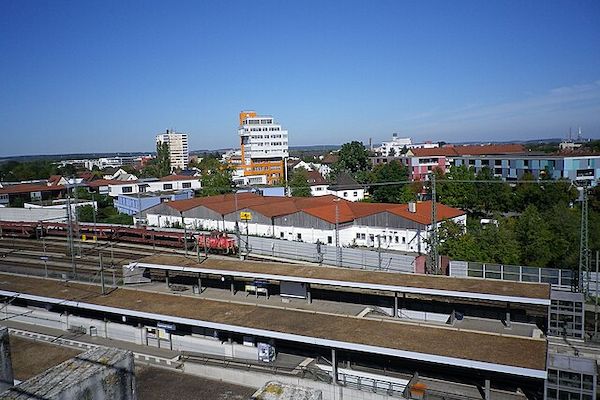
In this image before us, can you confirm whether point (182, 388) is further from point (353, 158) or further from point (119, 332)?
point (353, 158)

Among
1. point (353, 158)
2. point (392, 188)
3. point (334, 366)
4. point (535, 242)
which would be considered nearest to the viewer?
point (334, 366)

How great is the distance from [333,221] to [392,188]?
25.8m

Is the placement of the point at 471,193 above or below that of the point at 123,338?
above

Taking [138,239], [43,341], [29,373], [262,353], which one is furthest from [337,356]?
[138,239]

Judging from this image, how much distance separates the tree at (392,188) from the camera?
63.9 m

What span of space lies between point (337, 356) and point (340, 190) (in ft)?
161

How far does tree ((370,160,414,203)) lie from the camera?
Result: 210 feet

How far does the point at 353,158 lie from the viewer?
282ft

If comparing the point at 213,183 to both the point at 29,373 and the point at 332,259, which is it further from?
the point at 29,373

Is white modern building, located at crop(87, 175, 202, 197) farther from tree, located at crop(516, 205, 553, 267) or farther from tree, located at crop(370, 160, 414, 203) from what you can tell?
tree, located at crop(516, 205, 553, 267)

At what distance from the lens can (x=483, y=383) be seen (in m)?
17.8

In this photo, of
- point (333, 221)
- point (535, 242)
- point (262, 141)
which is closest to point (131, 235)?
point (333, 221)

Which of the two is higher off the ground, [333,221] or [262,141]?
[262,141]

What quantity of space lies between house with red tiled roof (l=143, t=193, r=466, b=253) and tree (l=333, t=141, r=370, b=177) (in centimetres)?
3782
